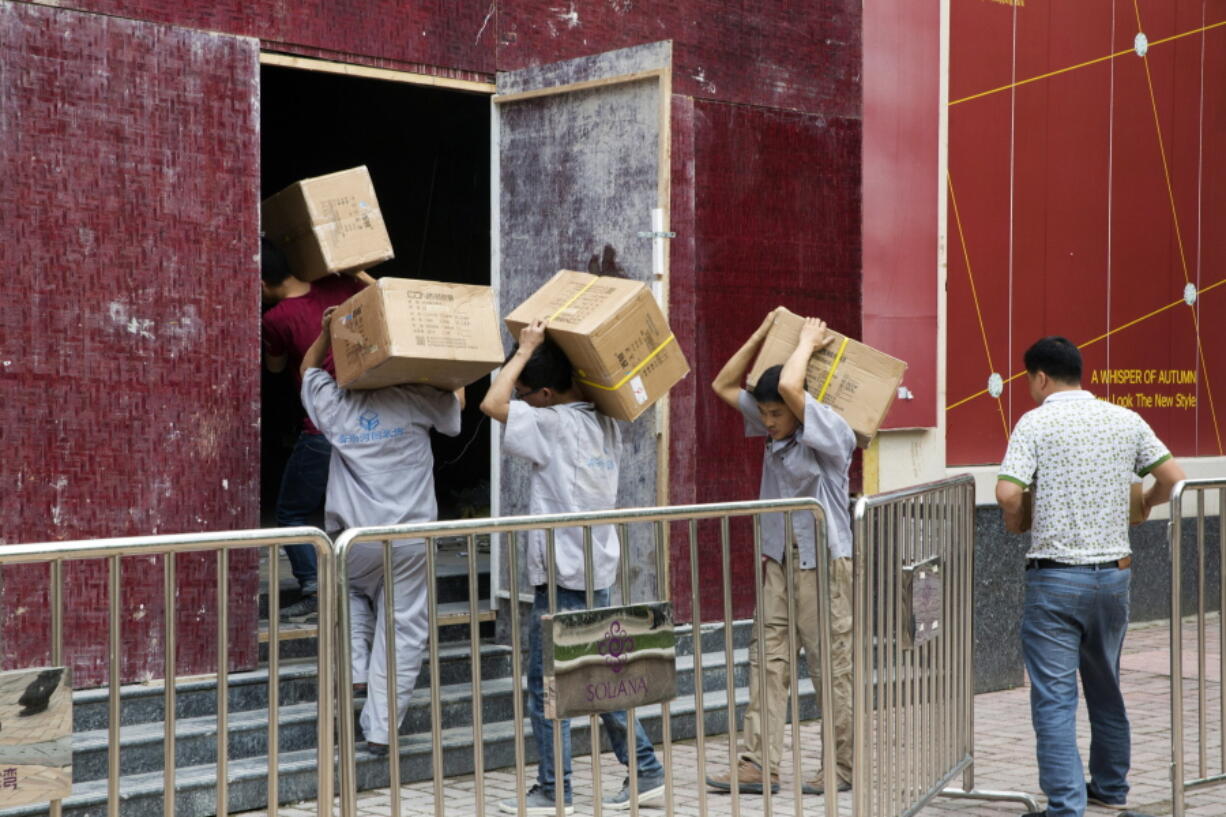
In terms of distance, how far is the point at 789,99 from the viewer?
28.9 feet

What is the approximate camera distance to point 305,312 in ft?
23.3

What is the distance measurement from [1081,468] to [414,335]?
251 cm

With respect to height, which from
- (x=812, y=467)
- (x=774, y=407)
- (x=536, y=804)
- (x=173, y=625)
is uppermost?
(x=774, y=407)

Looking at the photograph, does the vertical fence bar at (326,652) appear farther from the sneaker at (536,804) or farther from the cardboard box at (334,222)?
the cardboard box at (334,222)

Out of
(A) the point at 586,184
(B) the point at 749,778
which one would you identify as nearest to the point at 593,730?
(B) the point at 749,778

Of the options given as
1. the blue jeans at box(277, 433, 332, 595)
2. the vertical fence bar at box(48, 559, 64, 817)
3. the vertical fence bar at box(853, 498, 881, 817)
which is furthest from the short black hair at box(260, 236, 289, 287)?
the vertical fence bar at box(48, 559, 64, 817)

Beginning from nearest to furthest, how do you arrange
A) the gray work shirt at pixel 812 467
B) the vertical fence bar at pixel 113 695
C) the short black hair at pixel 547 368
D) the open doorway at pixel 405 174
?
the vertical fence bar at pixel 113 695
the short black hair at pixel 547 368
the gray work shirt at pixel 812 467
the open doorway at pixel 405 174

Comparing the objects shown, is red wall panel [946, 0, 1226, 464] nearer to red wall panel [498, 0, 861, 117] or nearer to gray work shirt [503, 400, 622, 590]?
red wall panel [498, 0, 861, 117]

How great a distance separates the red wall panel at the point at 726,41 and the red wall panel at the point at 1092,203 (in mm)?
1202

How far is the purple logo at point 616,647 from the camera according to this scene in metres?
4.35

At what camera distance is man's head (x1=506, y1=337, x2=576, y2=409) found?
6121mm

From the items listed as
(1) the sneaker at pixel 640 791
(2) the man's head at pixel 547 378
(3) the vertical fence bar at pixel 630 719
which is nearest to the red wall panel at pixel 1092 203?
(2) the man's head at pixel 547 378

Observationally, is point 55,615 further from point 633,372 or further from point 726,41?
point 726,41

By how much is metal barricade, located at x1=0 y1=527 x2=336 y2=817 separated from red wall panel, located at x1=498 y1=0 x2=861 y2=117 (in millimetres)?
4530
